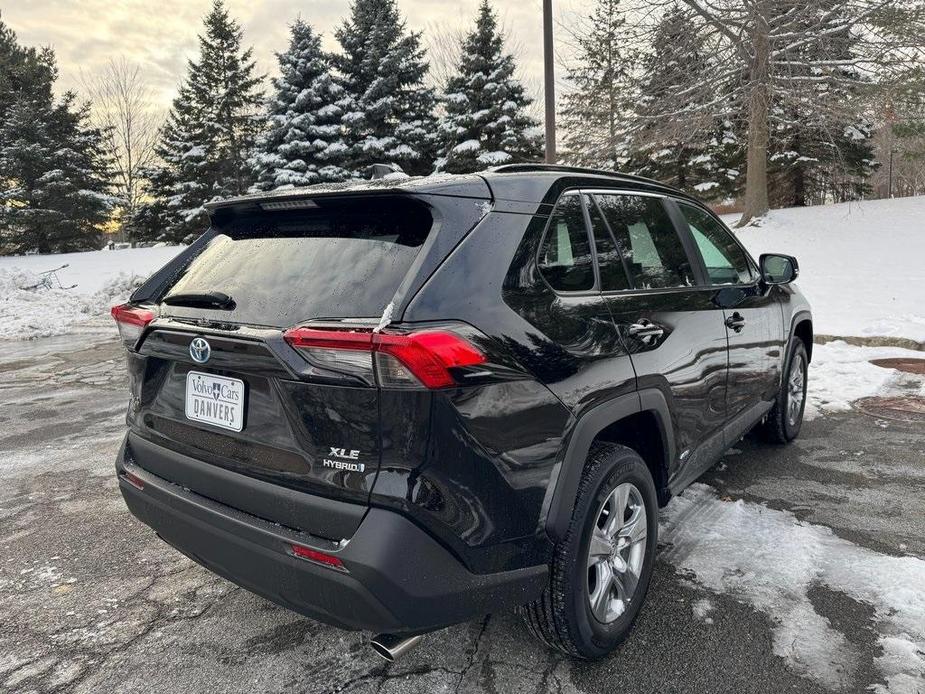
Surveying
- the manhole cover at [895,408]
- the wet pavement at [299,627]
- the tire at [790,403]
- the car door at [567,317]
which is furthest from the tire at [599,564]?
the manhole cover at [895,408]

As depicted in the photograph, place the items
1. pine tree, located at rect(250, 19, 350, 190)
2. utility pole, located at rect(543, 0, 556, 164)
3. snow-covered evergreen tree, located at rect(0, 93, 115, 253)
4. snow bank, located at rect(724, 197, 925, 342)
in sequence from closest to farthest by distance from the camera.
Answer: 1. snow bank, located at rect(724, 197, 925, 342)
2. utility pole, located at rect(543, 0, 556, 164)
3. pine tree, located at rect(250, 19, 350, 190)
4. snow-covered evergreen tree, located at rect(0, 93, 115, 253)

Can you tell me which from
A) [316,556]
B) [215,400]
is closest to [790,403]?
[316,556]

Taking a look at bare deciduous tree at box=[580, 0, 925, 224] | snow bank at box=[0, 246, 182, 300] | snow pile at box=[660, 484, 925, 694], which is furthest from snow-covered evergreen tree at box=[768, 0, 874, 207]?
snow bank at box=[0, 246, 182, 300]

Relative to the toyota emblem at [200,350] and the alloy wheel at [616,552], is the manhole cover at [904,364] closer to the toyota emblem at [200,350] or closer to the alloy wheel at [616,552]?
the alloy wheel at [616,552]

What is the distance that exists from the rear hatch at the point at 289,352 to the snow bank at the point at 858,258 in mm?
8638

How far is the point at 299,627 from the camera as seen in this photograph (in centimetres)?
254

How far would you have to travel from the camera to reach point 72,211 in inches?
1211

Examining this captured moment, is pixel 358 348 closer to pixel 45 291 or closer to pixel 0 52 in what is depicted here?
pixel 45 291

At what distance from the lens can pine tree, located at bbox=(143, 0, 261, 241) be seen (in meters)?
32.6

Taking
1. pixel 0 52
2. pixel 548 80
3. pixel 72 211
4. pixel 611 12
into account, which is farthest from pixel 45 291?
pixel 0 52

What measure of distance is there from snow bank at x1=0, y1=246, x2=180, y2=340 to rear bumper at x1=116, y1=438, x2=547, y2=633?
441 inches

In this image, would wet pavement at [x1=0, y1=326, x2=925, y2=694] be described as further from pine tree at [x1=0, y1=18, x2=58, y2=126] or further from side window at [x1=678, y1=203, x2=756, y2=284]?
pine tree at [x1=0, y1=18, x2=58, y2=126]

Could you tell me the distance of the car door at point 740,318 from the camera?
3.34m

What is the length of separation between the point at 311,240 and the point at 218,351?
0.50m
